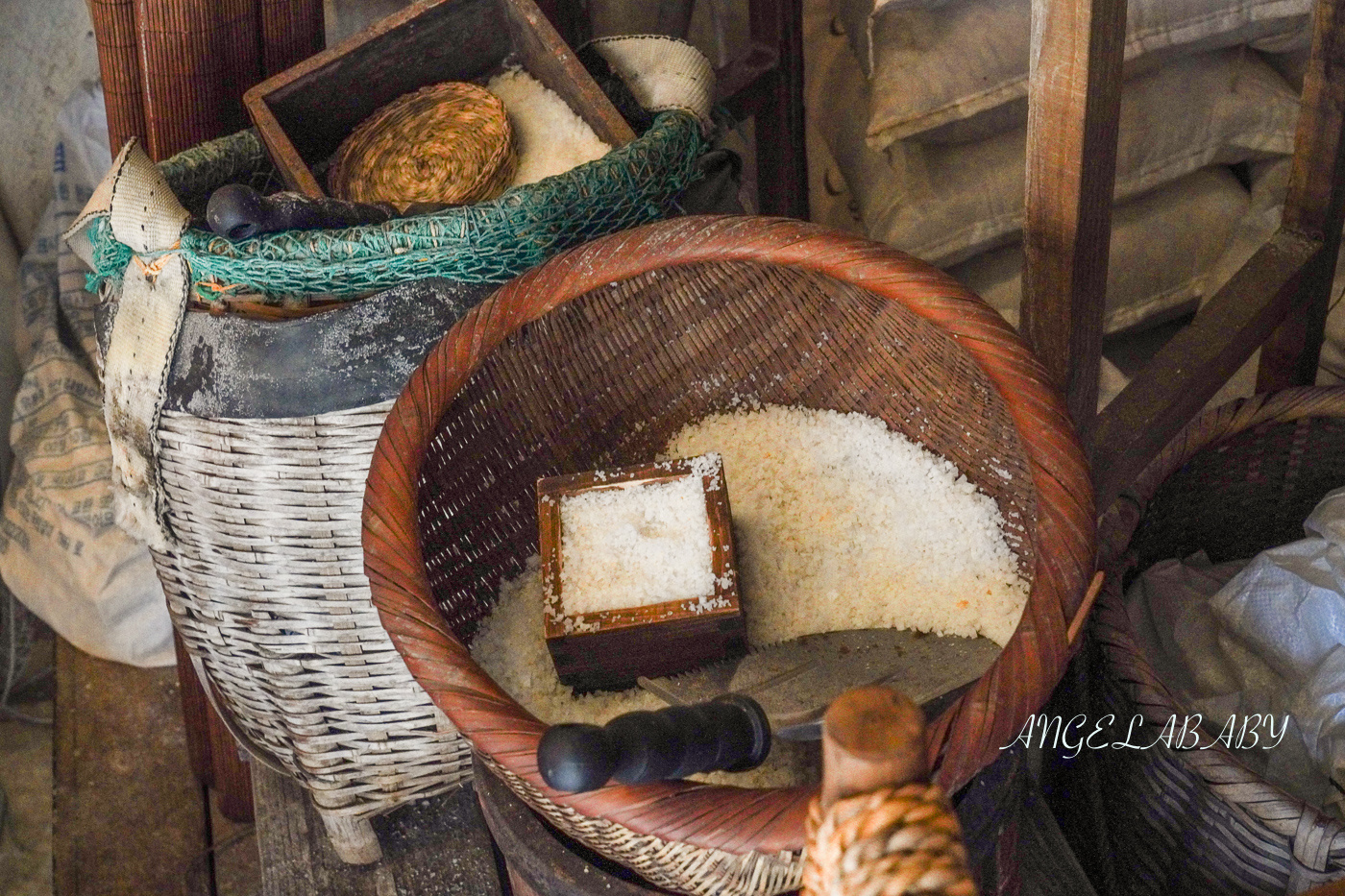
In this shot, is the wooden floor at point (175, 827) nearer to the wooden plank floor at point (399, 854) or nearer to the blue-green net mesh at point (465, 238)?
the wooden plank floor at point (399, 854)

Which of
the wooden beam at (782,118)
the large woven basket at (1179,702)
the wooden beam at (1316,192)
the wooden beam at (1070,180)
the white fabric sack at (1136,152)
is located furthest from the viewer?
the wooden beam at (782,118)

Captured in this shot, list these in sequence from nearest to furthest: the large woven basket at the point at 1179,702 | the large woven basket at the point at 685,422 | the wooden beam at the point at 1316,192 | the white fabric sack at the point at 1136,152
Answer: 1. the large woven basket at the point at 685,422
2. the large woven basket at the point at 1179,702
3. the wooden beam at the point at 1316,192
4. the white fabric sack at the point at 1136,152

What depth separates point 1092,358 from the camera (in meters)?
0.96

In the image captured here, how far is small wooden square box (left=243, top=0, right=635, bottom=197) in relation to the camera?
1.03 meters

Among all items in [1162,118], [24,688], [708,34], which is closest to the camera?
[1162,118]

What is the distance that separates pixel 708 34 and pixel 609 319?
97cm

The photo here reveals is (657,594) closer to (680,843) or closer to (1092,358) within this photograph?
(680,843)

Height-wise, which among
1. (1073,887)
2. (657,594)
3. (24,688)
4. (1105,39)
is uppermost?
(1105,39)

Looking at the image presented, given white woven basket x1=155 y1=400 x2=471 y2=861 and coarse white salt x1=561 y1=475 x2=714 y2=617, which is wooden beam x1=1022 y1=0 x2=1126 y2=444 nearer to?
coarse white salt x1=561 y1=475 x2=714 y2=617

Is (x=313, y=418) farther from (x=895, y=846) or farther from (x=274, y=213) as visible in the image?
(x=895, y=846)

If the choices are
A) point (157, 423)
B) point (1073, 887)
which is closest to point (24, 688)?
point (157, 423)

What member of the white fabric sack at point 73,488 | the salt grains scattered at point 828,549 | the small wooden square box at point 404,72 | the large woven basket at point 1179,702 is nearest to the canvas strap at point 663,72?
the small wooden square box at point 404,72

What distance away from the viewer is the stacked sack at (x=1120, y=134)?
1.32 metres

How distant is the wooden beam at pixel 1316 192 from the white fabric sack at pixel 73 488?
1294 mm
